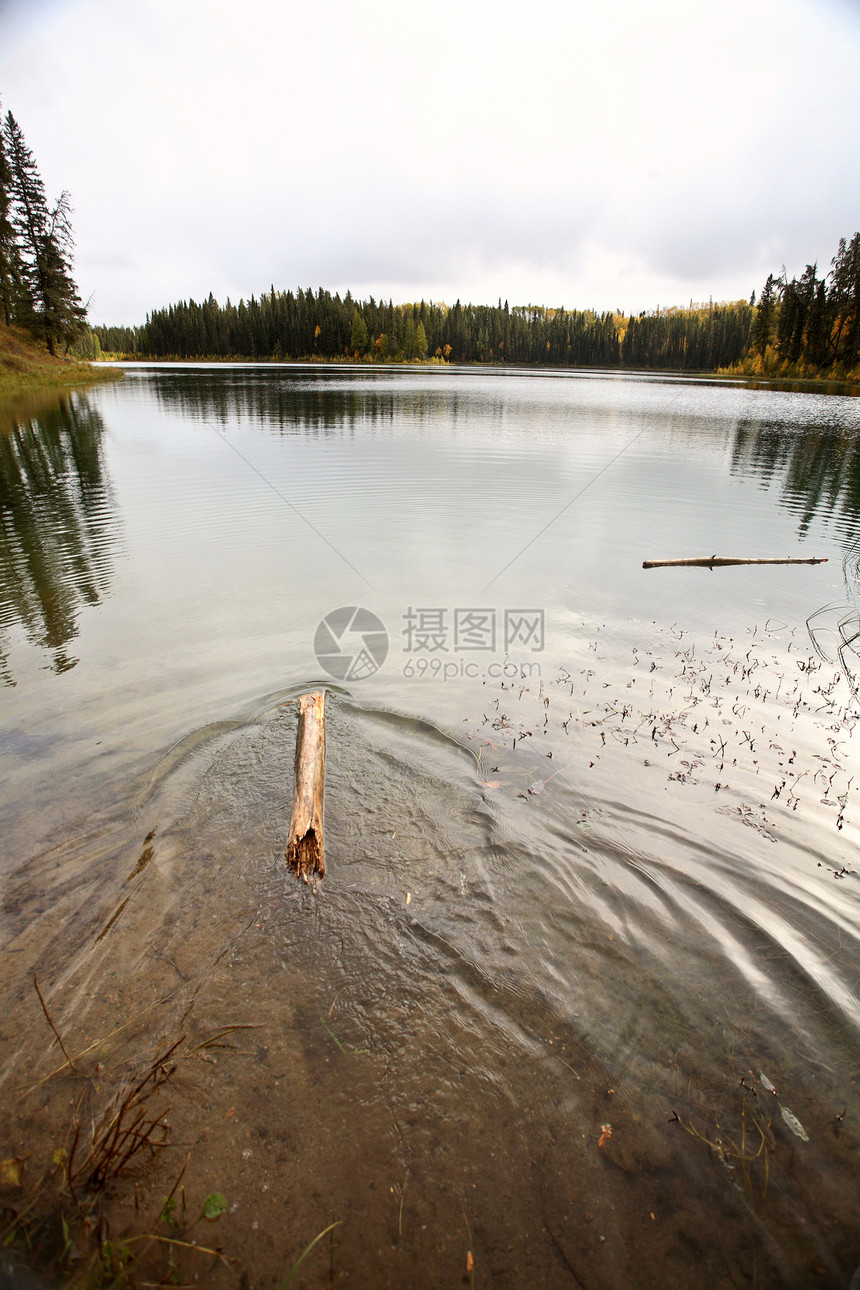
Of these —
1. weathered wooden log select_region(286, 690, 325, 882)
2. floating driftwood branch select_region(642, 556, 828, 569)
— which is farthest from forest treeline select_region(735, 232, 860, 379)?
weathered wooden log select_region(286, 690, 325, 882)

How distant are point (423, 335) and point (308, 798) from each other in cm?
17936

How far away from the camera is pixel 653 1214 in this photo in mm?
3008

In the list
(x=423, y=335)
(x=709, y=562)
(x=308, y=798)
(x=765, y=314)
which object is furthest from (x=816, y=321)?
(x=308, y=798)

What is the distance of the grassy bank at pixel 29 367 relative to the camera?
49.8m

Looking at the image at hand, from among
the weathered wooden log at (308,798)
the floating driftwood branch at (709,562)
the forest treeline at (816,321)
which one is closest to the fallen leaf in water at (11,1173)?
the weathered wooden log at (308,798)

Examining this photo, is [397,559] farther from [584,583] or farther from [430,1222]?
[430,1222]

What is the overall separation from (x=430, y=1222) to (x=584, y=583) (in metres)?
11.3

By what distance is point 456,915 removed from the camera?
15.4 feet

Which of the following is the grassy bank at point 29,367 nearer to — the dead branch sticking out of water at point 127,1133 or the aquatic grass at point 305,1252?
the dead branch sticking out of water at point 127,1133

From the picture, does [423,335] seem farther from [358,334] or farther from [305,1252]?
[305,1252]

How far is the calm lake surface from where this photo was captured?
303cm

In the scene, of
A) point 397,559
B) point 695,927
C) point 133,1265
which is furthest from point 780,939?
point 397,559

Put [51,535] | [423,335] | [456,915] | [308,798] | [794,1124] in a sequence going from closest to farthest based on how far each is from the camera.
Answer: [794,1124] → [456,915] → [308,798] → [51,535] → [423,335]

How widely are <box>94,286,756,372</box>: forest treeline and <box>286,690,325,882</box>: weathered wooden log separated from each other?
171 metres
